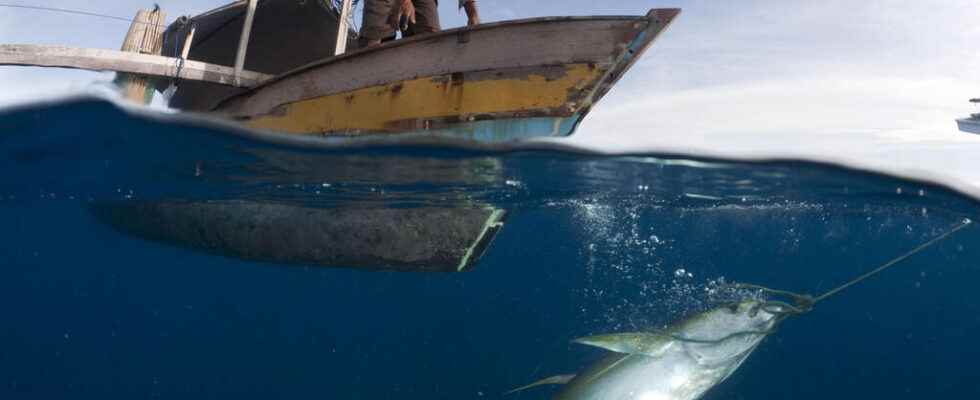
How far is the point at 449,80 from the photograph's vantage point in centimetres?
668

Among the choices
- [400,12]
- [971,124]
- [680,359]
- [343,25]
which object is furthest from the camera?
[343,25]

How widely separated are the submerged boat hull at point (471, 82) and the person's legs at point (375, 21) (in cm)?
90

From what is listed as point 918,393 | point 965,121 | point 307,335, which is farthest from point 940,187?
point 918,393

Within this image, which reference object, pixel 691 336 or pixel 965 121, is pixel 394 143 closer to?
pixel 691 336

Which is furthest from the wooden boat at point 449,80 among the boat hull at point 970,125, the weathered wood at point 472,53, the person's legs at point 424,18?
the boat hull at point 970,125

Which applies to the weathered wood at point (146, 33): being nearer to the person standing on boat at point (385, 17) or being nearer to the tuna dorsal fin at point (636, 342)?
the person standing on boat at point (385, 17)

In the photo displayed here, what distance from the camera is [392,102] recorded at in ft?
22.8

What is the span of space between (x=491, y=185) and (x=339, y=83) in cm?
385

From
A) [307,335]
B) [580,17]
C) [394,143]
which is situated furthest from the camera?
[307,335]

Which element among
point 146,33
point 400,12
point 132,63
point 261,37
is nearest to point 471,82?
point 400,12

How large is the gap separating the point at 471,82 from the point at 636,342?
11.9ft

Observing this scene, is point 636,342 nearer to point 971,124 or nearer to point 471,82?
point 471,82

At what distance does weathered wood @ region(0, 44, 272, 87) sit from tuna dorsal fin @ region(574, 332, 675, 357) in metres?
6.44

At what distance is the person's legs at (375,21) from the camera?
7.81 meters
